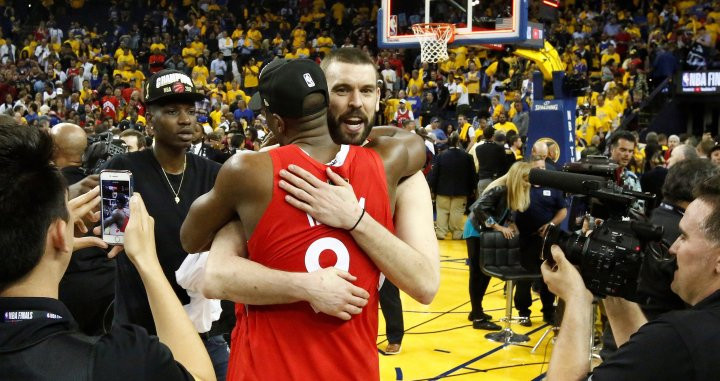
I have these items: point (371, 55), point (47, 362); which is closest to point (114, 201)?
point (47, 362)

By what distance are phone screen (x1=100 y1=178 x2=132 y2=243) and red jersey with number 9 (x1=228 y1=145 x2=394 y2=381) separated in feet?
1.99

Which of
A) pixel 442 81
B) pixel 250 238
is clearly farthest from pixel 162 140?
pixel 442 81

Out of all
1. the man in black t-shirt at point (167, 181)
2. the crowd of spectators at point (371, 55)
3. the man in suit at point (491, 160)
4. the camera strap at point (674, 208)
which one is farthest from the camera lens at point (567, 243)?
the man in suit at point (491, 160)

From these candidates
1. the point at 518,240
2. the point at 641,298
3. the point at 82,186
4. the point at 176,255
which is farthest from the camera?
the point at 518,240

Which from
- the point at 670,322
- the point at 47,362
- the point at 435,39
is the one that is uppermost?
the point at 435,39

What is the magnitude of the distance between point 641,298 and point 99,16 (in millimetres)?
28738

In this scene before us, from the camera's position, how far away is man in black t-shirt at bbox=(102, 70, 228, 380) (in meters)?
3.26

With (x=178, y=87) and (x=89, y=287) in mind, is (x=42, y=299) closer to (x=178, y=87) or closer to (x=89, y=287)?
(x=178, y=87)

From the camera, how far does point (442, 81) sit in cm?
2064

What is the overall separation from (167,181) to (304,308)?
1471mm

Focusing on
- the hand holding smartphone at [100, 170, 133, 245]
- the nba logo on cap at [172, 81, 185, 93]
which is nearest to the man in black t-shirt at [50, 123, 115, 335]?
the nba logo on cap at [172, 81, 185, 93]

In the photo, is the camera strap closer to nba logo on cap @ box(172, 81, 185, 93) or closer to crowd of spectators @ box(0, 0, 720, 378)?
nba logo on cap @ box(172, 81, 185, 93)

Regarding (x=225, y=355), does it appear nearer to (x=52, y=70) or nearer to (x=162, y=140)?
(x=162, y=140)

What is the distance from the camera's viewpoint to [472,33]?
38.7 feet
